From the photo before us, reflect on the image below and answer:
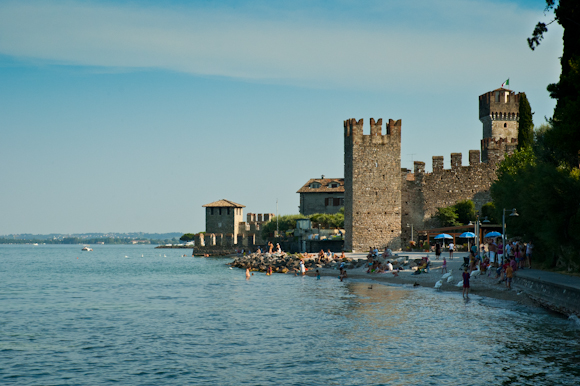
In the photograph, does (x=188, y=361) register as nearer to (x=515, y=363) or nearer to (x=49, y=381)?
(x=49, y=381)

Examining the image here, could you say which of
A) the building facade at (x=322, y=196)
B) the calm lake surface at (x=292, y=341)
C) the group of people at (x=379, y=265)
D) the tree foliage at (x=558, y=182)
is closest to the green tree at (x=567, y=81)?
the tree foliage at (x=558, y=182)

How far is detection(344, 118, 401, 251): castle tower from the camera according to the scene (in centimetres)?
4194

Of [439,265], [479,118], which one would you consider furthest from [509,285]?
[479,118]

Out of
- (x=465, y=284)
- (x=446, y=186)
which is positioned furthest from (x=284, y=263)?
(x=465, y=284)

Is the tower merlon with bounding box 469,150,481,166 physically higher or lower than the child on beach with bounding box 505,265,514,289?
higher

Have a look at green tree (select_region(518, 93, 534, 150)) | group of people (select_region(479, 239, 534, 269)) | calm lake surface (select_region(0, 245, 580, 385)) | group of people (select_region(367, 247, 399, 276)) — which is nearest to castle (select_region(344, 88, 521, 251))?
group of people (select_region(367, 247, 399, 276))

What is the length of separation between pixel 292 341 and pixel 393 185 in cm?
2774

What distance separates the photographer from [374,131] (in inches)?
1662

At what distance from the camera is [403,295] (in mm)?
23984

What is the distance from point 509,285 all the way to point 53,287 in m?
23.8

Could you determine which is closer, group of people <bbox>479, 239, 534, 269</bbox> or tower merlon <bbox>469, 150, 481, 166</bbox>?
group of people <bbox>479, 239, 534, 269</bbox>

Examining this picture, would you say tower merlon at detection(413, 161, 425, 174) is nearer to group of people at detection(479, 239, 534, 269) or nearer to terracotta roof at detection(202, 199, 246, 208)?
group of people at detection(479, 239, 534, 269)

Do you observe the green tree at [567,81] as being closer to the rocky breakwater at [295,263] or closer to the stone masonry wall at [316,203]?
the rocky breakwater at [295,263]

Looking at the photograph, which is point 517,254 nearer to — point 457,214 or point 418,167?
point 457,214
